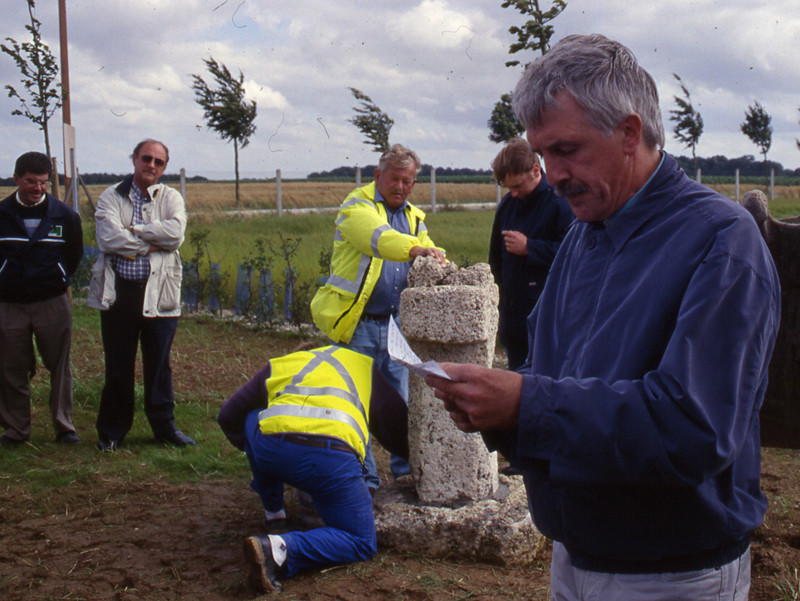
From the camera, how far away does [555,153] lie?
1.58 m

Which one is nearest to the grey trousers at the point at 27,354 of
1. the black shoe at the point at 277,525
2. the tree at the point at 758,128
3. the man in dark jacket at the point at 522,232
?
the black shoe at the point at 277,525

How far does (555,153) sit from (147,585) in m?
2.98

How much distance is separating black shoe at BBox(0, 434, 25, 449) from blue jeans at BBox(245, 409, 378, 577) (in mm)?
2896

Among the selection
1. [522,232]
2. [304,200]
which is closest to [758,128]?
[304,200]

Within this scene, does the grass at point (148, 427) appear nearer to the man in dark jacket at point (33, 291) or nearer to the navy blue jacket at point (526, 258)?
the man in dark jacket at point (33, 291)

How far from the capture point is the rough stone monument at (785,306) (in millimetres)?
2693

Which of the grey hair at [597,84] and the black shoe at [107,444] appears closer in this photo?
the grey hair at [597,84]

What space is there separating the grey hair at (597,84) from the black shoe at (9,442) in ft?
17.7

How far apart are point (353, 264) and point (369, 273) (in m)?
0.11

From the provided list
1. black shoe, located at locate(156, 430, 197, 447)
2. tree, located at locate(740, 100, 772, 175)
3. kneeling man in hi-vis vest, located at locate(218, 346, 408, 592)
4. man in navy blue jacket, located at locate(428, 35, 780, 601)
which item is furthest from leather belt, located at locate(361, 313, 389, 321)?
tree, located at locate(740, 100, 772, 175)

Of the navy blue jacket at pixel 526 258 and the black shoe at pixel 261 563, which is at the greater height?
the navy blue jacket at pixel 526 258

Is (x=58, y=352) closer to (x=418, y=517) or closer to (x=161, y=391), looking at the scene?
(x=161, y=391)

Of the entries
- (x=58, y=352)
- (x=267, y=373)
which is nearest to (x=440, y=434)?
(x=267, y=373)

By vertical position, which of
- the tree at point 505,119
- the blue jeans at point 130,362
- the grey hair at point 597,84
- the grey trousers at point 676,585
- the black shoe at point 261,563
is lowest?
the black shoe at point 261,563
